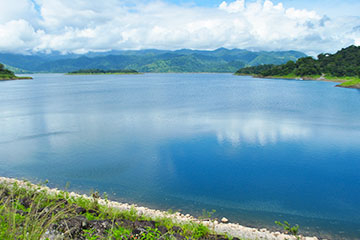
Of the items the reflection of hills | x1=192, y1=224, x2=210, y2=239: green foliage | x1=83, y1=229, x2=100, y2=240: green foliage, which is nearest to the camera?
x1=83, y1=229, x2=100, y2=240: green foliage

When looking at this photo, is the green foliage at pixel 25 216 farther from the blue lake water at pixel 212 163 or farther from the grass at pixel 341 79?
the grass at pixel 341 79

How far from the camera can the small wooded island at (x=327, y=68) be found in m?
113

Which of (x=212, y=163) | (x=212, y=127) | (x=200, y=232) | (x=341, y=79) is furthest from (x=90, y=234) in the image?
A: (x=341, y=79)

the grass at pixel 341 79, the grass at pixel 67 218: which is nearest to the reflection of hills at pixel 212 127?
the grass at pixel 67 218

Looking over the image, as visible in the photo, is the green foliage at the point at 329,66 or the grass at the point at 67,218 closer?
the grass at the point at 67,218

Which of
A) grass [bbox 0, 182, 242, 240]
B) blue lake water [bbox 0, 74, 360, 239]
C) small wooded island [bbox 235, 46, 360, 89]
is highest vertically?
small wooded island [bbox 235, 46, 360, 89]

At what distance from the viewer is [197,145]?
2117 cm

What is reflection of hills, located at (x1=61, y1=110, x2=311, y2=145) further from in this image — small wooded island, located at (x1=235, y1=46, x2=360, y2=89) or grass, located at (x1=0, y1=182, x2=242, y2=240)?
small wooded island, located at (x1=235, y1=46, x2=360, y2=89)

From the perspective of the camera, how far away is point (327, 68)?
124625mm

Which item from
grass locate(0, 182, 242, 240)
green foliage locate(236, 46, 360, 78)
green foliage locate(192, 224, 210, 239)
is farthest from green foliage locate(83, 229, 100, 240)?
green foliage locate(236, 46, 360, 78)

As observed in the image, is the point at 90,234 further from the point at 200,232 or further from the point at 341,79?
the point at 341,79

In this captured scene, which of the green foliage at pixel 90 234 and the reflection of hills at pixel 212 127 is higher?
the green foliage at pixel 90 234

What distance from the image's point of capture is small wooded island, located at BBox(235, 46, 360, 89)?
4432 inches

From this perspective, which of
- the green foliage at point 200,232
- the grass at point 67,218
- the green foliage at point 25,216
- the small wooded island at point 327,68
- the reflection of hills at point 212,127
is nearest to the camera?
the green foliage at point 25,216
